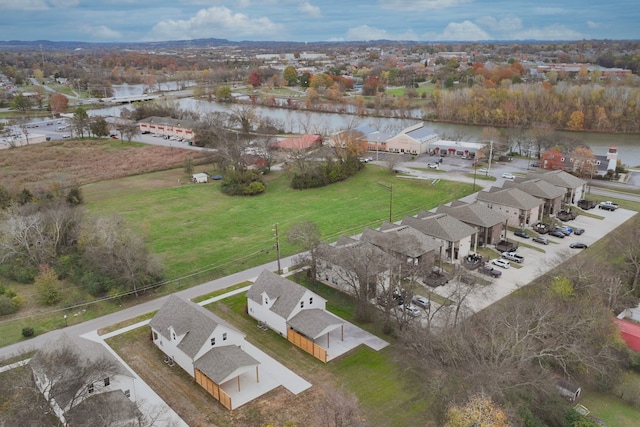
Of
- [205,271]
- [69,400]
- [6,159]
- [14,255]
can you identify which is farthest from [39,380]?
[6,159]

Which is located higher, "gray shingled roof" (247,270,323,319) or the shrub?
"gray shingled roof" (247,270,323,319)

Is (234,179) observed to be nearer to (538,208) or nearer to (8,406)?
(538,208)

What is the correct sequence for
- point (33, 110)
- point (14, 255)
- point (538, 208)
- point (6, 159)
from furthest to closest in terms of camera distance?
1. point (33, 110)
2. point (6, 159)
3. point (538, 208)
4. point (14, 255)

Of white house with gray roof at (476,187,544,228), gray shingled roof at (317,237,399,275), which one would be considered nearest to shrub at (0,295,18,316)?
gray shingled roof at (317,237,399,275)

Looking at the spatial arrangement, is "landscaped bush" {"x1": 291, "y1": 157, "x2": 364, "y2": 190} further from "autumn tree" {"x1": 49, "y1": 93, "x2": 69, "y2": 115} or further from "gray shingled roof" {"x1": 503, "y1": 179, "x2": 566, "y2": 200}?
"autumn tree" {"x1": 49, "y1": 93, "x2": 69, "y2": 115}

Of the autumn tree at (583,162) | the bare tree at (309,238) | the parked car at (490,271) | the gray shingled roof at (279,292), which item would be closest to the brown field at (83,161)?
the bare tree at (309,238)

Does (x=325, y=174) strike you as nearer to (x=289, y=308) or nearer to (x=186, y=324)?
(x=289, y=308)
